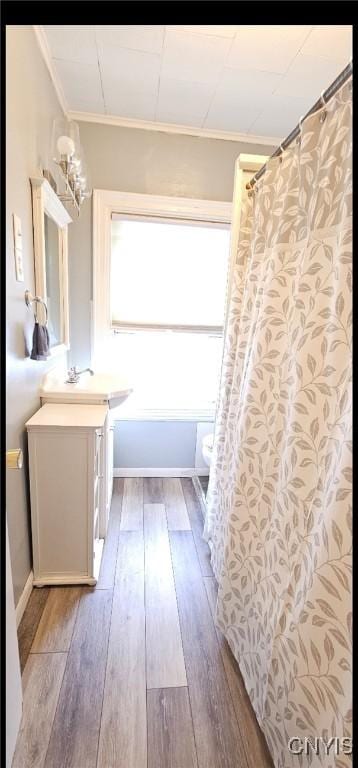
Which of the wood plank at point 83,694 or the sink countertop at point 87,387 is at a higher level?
the sink countertop at point 87,387

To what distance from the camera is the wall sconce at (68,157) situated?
1.61 metres

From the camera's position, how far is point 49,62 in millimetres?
1664

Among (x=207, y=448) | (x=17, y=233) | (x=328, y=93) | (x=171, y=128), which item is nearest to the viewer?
(x=328, y=93)

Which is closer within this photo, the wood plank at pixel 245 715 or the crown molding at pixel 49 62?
the wood plank at pixel 245 715

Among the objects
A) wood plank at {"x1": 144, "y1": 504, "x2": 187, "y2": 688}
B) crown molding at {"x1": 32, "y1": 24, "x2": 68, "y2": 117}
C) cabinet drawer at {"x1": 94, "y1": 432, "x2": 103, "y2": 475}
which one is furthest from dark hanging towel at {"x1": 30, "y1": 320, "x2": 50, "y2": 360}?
crown molding at {"x1": 32, "y1": 24, "x2": 68, "y2": 117}

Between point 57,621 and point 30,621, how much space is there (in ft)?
0.35

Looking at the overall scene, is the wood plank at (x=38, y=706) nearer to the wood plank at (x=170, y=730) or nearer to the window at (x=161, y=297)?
the wood plank at (x=170, y=730)

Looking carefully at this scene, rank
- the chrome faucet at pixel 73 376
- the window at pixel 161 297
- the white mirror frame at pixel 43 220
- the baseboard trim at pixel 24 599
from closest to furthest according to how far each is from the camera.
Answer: the baseboard trim at pixel 24 599
the white mirror frame at pixel 43 220
the chrome faucet at pixel 73 376
the window at pixel 161 297

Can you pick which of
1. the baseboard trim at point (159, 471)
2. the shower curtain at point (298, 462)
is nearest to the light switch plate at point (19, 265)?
the shower curtain at point (298, 462)

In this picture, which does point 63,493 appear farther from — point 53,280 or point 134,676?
point 53,280

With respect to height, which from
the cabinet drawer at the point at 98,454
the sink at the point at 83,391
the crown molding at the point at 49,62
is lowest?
the cabinet drawer at the point at 98,454

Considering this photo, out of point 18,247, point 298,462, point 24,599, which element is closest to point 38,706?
point 24,599

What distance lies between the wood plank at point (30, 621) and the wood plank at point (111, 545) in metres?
0.25

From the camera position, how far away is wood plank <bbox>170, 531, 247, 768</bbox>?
1002 millimetres
